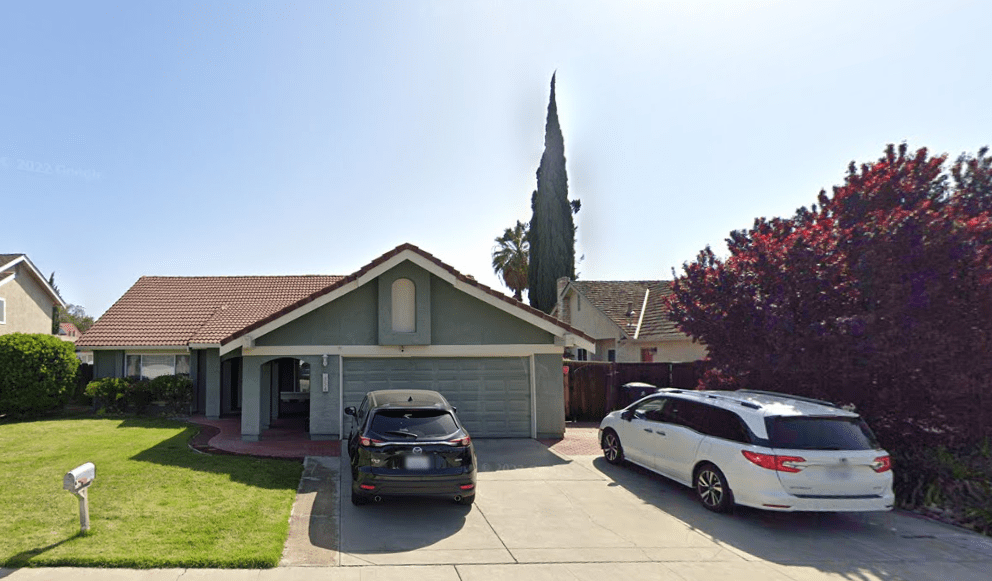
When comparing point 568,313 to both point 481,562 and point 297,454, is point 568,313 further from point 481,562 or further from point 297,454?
point 481,562

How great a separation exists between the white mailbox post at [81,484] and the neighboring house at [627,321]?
17919 mm

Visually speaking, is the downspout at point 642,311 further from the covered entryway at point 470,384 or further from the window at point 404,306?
the window at point 404,306

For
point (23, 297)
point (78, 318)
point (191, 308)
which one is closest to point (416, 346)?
point (191, 308)

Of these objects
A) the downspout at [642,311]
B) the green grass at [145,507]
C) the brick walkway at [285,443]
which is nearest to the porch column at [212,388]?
the brick walkway at [285,443]

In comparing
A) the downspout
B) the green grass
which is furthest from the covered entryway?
the downspout

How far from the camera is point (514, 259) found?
42500 mm

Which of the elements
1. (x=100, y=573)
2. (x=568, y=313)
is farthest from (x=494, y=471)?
(x=568, y=313)

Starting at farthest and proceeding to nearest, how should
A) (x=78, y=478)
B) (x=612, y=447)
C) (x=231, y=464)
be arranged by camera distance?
(x=612, y=447) < (x=231, y=464) < (x=78, y=478)

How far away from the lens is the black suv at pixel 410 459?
308 inches

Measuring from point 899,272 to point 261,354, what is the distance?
12193 mm

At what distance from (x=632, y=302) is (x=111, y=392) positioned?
20163 mm

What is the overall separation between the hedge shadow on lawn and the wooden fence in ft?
29.2

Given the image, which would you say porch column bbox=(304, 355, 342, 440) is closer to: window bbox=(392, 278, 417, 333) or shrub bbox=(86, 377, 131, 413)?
window bbox=(392, 278, 417, 333)

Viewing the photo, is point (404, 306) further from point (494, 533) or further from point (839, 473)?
point (839, 473)
